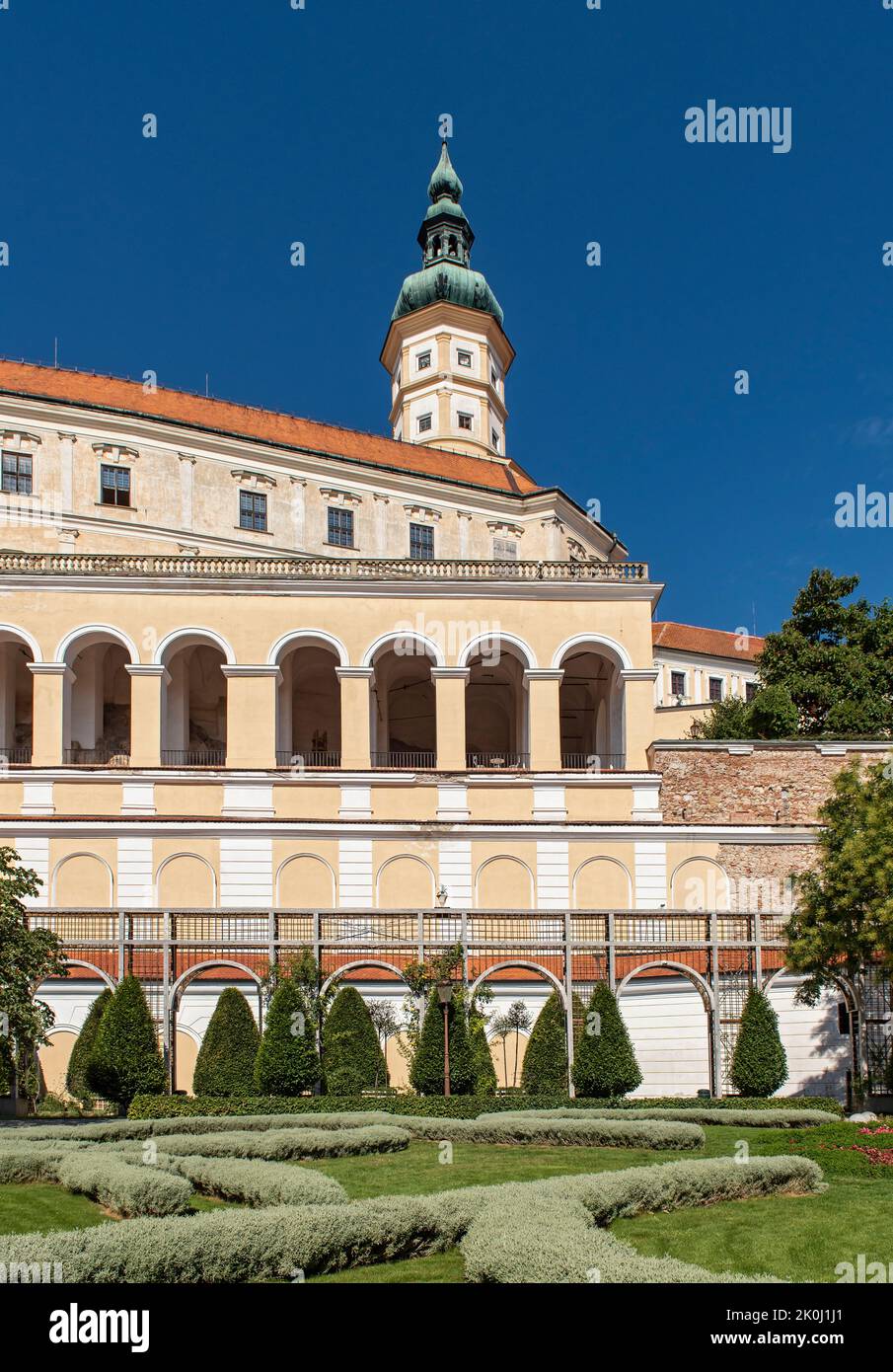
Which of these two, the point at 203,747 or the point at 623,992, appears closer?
the point at 623,992

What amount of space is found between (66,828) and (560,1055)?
17.6m

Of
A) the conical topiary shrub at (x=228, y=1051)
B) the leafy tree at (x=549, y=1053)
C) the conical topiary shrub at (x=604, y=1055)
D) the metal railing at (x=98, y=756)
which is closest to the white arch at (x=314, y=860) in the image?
the metal railing at (x=98, y=756)

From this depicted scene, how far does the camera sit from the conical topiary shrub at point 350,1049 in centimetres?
2720

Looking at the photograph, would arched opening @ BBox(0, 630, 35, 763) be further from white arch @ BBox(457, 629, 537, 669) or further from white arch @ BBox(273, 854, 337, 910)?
white arch @ BBox(457, 629, 537, 669)

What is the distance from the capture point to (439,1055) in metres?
27.2

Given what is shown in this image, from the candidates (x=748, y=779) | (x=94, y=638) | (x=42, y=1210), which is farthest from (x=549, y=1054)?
(x=94, y=638)

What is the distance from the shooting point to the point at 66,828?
39406mm

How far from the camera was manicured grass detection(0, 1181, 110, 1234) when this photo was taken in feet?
43.9

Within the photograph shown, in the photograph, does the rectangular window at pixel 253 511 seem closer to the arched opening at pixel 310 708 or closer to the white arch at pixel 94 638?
the arched opening at pixel 310 708

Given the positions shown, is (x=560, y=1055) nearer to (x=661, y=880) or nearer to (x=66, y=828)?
(x=661, y=880)

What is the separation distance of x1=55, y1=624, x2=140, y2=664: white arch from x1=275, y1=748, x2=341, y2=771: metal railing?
5658 mm

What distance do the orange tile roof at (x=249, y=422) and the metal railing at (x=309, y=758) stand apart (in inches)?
628

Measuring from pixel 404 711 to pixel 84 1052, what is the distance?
27.8m
